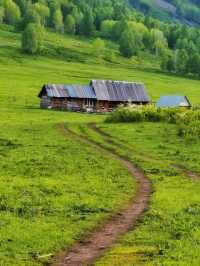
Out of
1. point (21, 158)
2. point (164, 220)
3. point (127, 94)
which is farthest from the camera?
point (127, 94)

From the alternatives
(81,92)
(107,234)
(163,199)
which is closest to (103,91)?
(81,92)

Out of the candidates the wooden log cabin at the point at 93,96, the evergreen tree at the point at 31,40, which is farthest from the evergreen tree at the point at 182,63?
the wooden log cabin at the point at 93,96

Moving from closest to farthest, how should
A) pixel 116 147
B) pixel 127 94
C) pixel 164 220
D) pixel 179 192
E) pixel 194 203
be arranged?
1. pixel 164 220
2. pixel 194 203
3. pixel 179 192
4. pixel 116 147
5. pixel 127 94

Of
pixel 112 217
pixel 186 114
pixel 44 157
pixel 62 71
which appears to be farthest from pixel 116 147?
pixel 62 71

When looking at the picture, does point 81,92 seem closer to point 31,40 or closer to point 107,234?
point 107,234

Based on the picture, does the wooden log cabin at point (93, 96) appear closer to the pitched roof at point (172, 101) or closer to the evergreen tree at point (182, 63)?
the pitched roof at point (172, 101)

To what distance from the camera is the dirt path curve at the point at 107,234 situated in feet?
71.9

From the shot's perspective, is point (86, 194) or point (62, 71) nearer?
point (86, 194)

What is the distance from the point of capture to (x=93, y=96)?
321 feet

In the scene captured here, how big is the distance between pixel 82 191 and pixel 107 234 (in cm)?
894

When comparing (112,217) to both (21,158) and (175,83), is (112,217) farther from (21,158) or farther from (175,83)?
(175,83)

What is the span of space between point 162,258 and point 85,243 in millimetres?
3662

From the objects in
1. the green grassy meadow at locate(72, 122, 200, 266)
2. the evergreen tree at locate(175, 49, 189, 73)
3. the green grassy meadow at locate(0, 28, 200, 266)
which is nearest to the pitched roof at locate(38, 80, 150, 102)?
the green grassy meadow at locate(0, 28, 200, 266)

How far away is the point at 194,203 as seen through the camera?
104 feet
